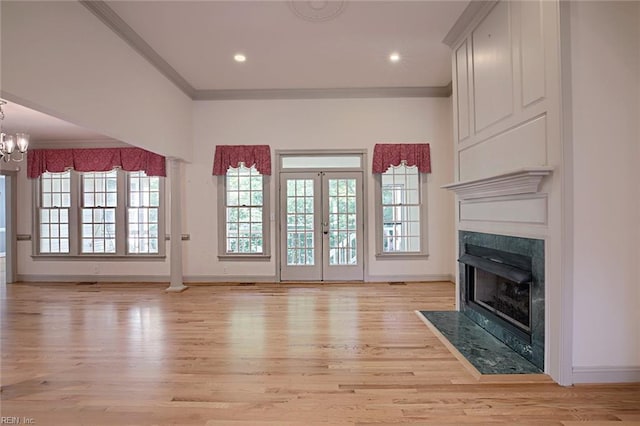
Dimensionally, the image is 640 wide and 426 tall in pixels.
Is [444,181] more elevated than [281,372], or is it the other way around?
[444,181]

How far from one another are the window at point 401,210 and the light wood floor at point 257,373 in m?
1.62

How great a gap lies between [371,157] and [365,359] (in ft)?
12.5

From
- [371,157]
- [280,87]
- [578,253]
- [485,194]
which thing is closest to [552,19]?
[485,194]

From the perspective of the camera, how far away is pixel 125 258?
240 inches

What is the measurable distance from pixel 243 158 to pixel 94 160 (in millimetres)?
2957

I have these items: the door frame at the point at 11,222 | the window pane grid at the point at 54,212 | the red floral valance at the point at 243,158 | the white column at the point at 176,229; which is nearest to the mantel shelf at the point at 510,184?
the red floral valance at the point at 243,158

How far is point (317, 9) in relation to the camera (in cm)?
339

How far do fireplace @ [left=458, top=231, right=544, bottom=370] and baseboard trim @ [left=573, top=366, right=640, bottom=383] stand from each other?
221mm

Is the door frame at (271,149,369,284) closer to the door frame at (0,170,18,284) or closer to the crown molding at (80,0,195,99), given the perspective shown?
the crown molding at (80,0,195,99)

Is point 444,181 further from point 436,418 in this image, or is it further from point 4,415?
point 4,415

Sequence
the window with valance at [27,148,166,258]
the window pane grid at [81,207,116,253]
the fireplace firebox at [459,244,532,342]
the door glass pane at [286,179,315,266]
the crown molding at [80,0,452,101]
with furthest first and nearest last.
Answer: the window pane grid at [81,207,116,253] → the window with valance at [27,148,166,258] → the door glass pane at [286,179,315,266] → the crown molding at [80,0,452,101] → the fireplace firebox at [459,244,532,342]

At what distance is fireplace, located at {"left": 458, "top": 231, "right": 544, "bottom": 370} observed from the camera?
2.46 meters

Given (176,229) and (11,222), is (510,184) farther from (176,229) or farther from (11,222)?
(11,222)

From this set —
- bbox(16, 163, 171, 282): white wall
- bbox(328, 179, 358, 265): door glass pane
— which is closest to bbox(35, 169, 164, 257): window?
bbox(16, 163, 171, 282): white wall
